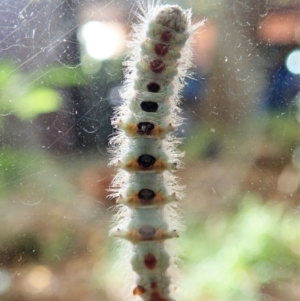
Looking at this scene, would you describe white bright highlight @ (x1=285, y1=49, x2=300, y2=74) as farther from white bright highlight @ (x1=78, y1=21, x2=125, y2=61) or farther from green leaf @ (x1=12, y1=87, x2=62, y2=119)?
green leaf @ (x1=12, y1=87, x2=62, y2=119)

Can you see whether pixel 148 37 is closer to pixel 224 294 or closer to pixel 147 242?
pixel 147 242

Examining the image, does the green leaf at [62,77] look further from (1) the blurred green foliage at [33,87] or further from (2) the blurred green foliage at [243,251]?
(2) the blurred green foliage at [243,251]

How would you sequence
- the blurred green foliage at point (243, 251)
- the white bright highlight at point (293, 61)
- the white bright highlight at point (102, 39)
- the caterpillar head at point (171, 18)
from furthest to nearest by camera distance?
the blurred green foliage at point (243, 251), the white bright highlight at point (293, 61), the white bright highlight at point (102, 39), the caterpillar head at point (171, 18)

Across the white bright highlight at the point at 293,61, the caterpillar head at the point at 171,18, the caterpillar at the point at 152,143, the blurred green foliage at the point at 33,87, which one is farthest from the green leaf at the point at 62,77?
the white bright highlight at the point at 293,61

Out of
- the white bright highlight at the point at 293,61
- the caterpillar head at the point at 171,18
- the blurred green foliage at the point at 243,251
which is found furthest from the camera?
the blurred green foliage at the point at 243,251

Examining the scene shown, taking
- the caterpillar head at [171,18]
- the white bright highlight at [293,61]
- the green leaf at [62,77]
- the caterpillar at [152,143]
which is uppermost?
the white bright highlight at [293,61]

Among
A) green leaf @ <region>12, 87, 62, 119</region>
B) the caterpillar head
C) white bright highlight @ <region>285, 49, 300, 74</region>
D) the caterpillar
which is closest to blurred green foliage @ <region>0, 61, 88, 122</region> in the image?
green leaf @ <region>12, 87, 62, 119</region>

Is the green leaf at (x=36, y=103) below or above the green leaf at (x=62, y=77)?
below
